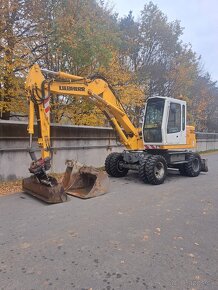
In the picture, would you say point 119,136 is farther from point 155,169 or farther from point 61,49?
point 61,49

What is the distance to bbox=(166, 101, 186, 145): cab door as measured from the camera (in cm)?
971

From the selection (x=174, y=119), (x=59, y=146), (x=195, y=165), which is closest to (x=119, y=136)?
(x=174, y=119)

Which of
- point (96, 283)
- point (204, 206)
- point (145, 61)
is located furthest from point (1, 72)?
point (145, 61)

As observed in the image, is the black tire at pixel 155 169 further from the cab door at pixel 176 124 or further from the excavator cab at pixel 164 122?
the cab door at pixel 176 124

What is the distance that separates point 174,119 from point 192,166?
2.03 metres

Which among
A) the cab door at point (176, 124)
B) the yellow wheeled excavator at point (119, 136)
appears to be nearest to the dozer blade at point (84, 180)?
the yellow wheeled excavator at point (119, 136)

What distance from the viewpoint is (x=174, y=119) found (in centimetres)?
993

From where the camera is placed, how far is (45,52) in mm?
11281

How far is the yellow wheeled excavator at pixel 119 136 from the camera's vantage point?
6.94 metres

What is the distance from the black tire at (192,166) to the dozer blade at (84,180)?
4181 millimetres

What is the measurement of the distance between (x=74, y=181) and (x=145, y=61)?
14.7 meters

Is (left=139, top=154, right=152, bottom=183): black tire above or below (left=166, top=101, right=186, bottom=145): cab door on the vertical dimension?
below

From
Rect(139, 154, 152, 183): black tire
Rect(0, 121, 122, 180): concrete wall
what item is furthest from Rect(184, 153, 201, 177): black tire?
Rect(0, 121, 122, 180): concrete wall

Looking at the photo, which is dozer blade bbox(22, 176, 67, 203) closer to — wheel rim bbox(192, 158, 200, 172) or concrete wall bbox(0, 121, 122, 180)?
concrete wall bbox(0, 121, 122, 180)
